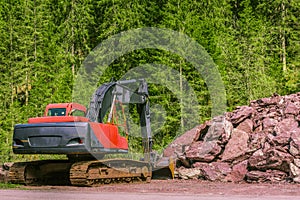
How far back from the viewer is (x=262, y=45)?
3772cm

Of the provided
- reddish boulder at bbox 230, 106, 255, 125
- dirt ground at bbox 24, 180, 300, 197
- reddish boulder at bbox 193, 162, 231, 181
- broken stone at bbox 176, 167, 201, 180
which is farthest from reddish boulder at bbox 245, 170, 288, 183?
reddish boulder at bbox 230, 106, 255, 125

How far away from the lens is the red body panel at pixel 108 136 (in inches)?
477

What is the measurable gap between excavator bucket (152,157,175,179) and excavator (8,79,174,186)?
0.26 ft

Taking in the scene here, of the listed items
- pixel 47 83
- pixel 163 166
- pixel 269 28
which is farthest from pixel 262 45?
pixel 163 166

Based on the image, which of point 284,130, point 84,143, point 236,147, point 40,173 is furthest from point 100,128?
point 284,130

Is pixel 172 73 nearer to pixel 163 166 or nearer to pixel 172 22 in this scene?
pixel 172 22

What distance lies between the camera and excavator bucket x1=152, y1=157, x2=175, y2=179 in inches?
625

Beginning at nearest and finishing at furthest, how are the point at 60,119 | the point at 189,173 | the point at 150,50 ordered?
the point at 60,119 < the point at 189,173 < the point at 150,50

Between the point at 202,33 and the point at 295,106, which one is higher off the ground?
the point at 202,33

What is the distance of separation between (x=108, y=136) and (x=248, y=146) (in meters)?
5.51

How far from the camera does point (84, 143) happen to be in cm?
1166

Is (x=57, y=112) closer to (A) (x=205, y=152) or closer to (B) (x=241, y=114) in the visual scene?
(A) (x=205, y=152)

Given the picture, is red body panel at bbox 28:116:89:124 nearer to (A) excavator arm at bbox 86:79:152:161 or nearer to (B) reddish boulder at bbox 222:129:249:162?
(A) excavator arm at bbox 86:79:152:161

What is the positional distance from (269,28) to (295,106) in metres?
25.2
